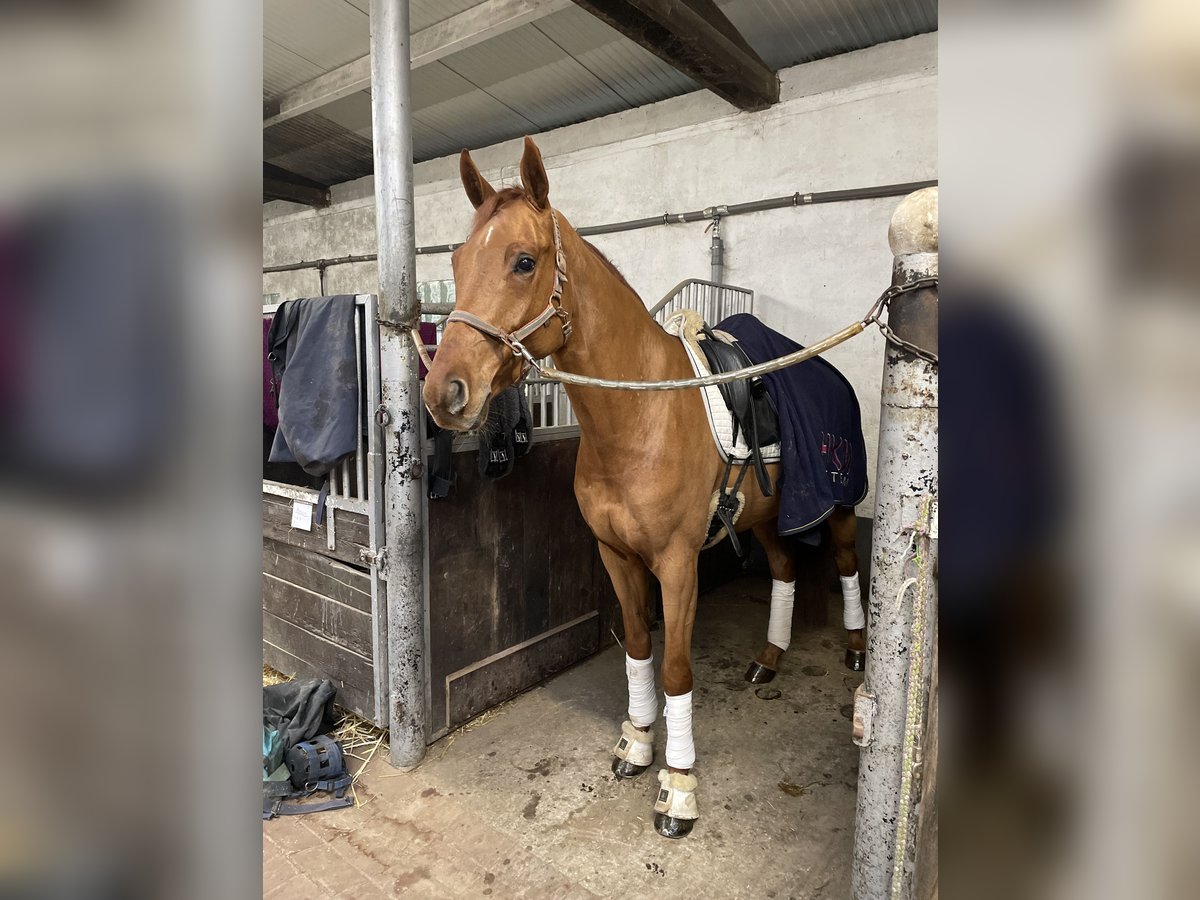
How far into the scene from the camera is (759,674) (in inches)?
107

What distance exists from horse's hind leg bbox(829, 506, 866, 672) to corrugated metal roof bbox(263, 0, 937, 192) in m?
2.81

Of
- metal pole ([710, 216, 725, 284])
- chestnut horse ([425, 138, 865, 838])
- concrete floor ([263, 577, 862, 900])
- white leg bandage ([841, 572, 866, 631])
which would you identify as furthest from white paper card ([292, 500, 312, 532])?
metal pole ([710, 216, 725, 284])

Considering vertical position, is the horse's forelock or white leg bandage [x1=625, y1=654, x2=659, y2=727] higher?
the horse's forelock

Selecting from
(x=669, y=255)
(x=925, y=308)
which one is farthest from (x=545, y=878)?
(x=669, y=255)

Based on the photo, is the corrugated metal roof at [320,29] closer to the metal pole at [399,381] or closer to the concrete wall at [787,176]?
the concrete wall at [787,176]

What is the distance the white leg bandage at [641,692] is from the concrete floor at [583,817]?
189mm

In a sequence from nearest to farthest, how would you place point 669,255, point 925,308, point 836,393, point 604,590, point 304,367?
point 925,308 → point 304,367 → point 836,393 → point 604,590 → point 669,255

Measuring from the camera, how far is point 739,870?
1686 mm

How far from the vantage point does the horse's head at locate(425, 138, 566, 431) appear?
1523mm

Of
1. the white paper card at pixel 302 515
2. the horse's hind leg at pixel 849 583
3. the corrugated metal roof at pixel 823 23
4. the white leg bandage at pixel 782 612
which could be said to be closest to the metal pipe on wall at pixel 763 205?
the corrugated metal roof at pixel 823 23

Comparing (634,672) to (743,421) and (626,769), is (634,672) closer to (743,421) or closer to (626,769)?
(626,769)

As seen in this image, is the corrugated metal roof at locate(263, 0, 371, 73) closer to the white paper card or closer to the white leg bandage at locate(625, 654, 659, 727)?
the white paper card
